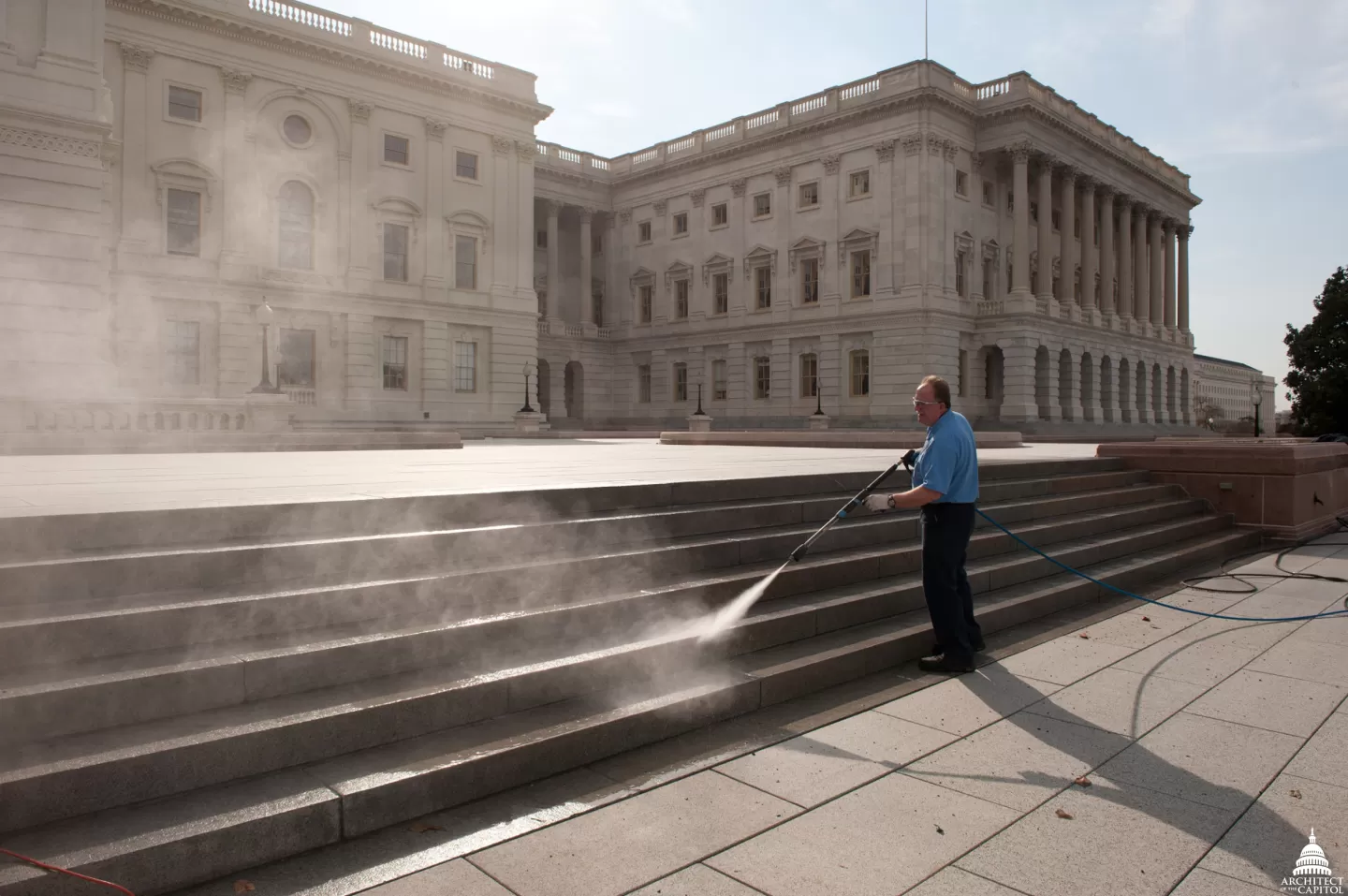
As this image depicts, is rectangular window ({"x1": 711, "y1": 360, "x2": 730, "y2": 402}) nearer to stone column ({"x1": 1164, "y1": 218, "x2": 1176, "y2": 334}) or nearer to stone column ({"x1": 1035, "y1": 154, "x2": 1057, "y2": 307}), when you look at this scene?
stone column ({"x1": 1035, "y1": 154, "x2": 1057, "y2": 307})

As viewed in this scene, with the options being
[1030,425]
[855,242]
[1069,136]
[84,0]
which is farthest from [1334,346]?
[84,0]

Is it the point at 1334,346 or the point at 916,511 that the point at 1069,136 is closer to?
the point at 1334,346

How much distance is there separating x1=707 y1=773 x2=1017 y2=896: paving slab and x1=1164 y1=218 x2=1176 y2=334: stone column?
6690 centimetres

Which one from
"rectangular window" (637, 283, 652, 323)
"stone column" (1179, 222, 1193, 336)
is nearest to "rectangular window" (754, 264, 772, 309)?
"rectangular window" (637, 283, 652, 323)

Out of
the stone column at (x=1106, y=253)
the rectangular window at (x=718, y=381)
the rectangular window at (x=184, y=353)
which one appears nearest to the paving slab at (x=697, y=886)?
the rectangular window at (x=184, y=353)

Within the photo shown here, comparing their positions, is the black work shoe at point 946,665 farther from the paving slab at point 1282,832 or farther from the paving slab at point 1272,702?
the paving slab at point 1282,832

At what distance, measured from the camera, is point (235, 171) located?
3192cm

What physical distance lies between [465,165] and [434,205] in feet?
→ 8.38

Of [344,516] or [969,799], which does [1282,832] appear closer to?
[969,799]

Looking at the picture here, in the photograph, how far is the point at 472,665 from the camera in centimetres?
491

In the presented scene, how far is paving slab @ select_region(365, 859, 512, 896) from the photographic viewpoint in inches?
132

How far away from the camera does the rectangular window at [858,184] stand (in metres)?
45.5

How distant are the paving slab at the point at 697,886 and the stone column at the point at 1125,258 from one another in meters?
58.9

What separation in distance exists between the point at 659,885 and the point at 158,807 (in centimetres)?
201
